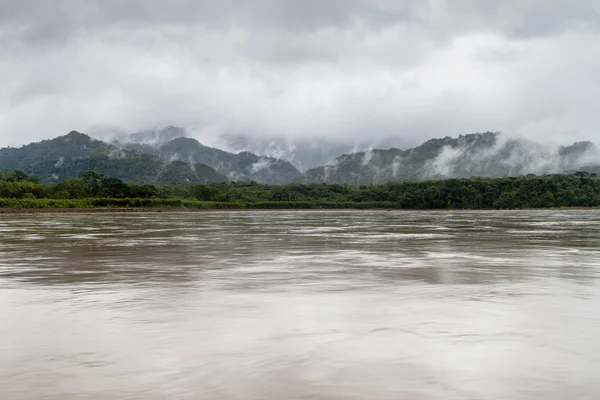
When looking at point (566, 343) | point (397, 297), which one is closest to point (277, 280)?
point (397, 297)

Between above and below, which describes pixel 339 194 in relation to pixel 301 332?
above

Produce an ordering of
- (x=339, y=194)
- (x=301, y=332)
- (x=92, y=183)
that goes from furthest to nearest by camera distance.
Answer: (x=339, y=194)
(x=92, y=183)
(x=301, y=332)

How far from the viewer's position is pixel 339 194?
18800 centimetres

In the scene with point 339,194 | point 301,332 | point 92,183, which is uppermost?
point 92,183

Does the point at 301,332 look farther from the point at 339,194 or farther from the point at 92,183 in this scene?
the point at 339,194

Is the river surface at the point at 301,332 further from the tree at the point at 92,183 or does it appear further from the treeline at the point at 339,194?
the tree at the point at 92,183

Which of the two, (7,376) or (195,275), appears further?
(195,275)

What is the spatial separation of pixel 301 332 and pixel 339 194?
180 meters

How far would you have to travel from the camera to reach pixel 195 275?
1482 centimetres

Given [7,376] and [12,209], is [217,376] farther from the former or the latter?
[12,209]

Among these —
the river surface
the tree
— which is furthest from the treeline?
the river surface

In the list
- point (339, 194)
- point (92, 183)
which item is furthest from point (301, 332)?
point (339, 194)


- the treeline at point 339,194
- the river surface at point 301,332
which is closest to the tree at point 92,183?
the treeline at point 339,194

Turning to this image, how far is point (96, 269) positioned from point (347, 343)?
34.5 feet
